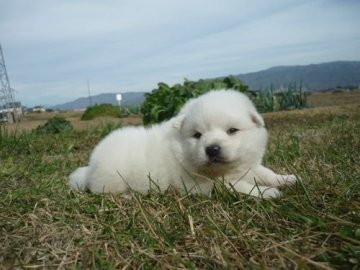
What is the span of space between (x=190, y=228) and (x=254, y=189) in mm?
→ 881

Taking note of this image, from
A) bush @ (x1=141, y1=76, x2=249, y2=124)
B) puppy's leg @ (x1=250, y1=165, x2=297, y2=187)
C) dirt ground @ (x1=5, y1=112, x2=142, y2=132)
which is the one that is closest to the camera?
puppy's leg @ (x1=250, y1=165, x2=297, y2=187)

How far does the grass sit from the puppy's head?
323 mm

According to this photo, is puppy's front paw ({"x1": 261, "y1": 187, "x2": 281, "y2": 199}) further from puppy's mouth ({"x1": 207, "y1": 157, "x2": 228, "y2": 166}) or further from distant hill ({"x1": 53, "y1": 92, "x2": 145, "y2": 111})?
distant hill ({"x1": 53, "y1": 92, "x2": 145, "y2": 111})

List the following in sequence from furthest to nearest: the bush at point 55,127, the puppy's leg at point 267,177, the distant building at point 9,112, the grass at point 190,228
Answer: the distant building at point 9,112, the bush at point 55,127, the puppy's leg at point 267,177, the grass at point 190,228

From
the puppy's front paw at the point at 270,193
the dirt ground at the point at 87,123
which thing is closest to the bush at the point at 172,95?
the dirt ground at the point at 87,123

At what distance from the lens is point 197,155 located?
3.17m

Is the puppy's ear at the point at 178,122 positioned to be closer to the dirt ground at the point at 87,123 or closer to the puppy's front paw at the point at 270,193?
the puppy's front paw at the point at 270,193

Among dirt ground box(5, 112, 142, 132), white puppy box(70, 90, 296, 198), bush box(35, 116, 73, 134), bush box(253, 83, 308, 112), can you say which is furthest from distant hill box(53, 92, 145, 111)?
white puppy box(70, 90, 296, 198)

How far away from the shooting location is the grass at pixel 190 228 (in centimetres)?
191

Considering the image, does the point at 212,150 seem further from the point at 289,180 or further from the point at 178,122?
the point at 289,180

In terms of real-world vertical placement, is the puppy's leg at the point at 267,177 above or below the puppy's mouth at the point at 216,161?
below

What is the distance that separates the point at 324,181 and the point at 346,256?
111cm

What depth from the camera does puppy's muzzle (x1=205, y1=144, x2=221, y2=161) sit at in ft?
10.1

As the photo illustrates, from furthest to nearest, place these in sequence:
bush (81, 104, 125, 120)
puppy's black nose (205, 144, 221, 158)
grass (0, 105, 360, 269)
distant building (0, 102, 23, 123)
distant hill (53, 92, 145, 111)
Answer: distant hill (53, 92, 145, 111), distant building (0, 102, 23, 123), bush (81, 104, 125, 120), puppy's black nose (205, 144, 221, 158), grass (0, 105, 360, 269)
